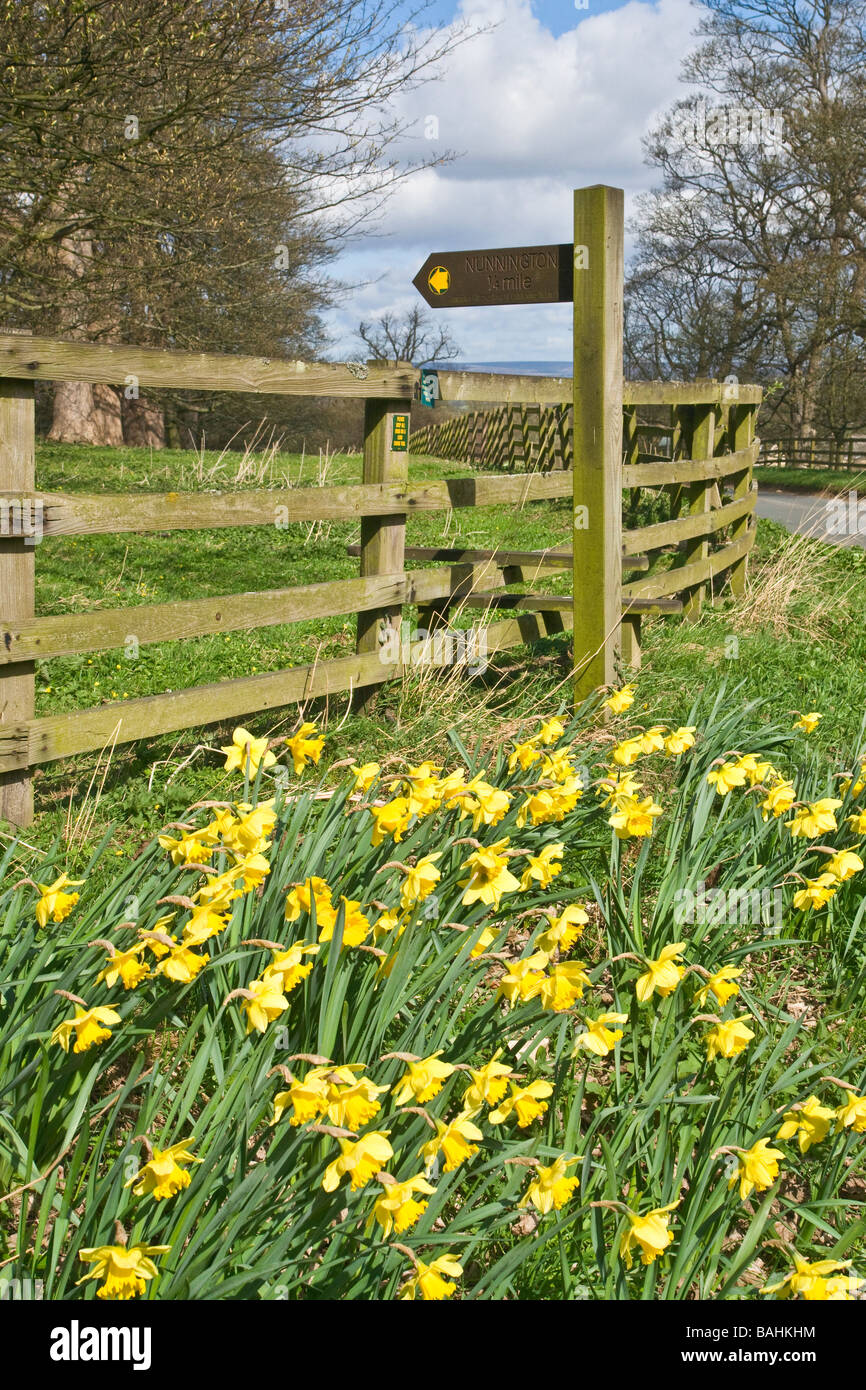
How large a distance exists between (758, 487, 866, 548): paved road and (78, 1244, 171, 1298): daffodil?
29.4 feet

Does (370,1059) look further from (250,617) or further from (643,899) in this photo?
(250,617)

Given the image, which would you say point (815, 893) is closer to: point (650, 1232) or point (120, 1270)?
point (650, 1232)

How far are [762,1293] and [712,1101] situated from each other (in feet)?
1.33

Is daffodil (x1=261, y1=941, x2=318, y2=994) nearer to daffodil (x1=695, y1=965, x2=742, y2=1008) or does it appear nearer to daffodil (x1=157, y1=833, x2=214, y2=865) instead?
daffodil (x1=157, y1=833, x2=214, y2=865)

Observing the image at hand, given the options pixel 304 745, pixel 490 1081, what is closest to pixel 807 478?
pixel 304 745

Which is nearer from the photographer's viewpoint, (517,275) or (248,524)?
(517,275)

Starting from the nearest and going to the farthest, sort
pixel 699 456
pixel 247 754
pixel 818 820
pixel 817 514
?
pixel 247 754
pixel 818 820
pixel 699 456
pixel 817 514

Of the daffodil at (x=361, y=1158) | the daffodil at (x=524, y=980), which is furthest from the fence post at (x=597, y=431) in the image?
the daffodil at (x=361, y=1158)

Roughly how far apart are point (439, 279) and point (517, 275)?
337 millimetres

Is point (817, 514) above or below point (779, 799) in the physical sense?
above

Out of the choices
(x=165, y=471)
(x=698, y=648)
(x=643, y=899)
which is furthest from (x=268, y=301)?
(x=643, y=899)

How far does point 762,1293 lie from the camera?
6.21 feet

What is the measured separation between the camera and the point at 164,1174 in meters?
1.68

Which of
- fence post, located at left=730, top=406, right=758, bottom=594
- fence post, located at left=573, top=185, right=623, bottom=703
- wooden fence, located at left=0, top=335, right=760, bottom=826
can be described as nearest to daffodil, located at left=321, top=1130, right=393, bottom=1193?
wooden fence, located at left=0, top=335, right=760, bottom=826
